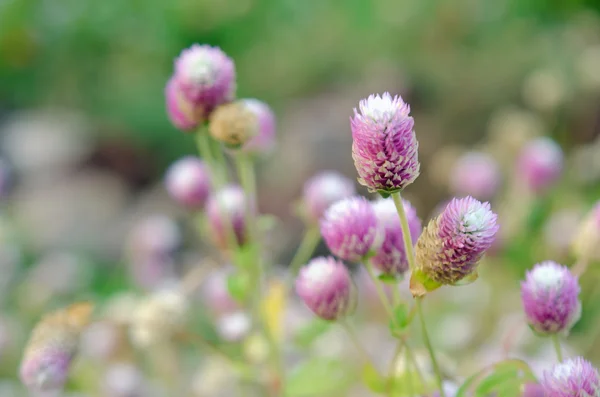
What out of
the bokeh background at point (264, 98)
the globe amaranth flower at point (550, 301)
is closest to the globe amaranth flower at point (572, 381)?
the globe amaranth flower at point (550, 301)

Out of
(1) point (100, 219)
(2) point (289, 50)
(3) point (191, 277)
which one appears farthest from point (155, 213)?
(3) point (191, 277)

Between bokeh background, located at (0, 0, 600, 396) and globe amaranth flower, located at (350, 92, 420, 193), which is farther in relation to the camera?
bokeh background, located at (0, 0, 600, 396)

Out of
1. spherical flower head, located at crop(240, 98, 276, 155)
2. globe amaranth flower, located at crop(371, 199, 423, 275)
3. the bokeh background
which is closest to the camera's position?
globe amaranth flower, located at crop(371, 199, 423, 275)

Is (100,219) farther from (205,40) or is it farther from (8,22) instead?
(8,22)

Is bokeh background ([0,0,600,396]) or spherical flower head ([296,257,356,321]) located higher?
bokeh background ([0,0,600,396])

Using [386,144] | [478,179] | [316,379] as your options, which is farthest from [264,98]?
[386,144]

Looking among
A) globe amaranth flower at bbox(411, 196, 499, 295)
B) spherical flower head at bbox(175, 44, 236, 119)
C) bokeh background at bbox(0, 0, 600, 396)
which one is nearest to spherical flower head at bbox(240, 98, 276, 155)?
spherical flower head at bbox(175, 44, 236, 119)

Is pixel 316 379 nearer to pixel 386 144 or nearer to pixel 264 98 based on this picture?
pixel 386 144

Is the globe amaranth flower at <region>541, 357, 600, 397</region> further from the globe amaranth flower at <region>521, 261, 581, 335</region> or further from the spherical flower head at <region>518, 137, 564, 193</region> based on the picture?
the spherical flower head at <region>518, 137, 564, 193</region>
